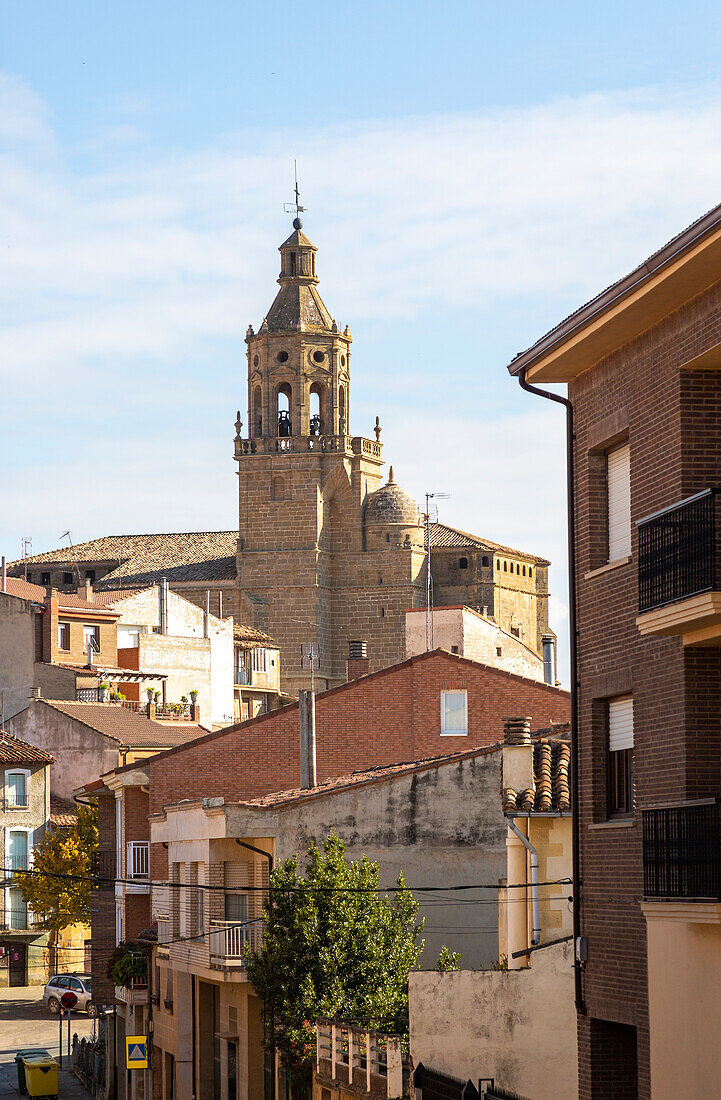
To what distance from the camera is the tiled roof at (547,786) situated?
912 inches

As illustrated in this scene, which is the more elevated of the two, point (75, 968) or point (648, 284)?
point (648, 284)

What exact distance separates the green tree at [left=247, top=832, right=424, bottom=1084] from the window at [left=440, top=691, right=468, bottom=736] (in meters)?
10.9

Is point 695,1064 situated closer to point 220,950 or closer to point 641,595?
point 641,595

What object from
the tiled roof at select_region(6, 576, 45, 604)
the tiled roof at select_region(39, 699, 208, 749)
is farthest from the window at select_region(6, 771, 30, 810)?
the tiled roof at select_region(6, 576, 45, 604)

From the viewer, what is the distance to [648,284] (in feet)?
50.0

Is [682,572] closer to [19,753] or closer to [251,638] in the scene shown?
[19,753]

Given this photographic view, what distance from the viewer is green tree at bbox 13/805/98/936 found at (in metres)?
61.2

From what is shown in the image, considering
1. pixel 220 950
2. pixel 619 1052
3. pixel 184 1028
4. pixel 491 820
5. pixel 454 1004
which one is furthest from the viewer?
pixel 184 1028

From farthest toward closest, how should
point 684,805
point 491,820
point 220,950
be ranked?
point 220,950, point 491,820, point 684,805

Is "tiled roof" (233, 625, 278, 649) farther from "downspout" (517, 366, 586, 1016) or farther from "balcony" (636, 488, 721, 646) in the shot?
"balcony" (636, 488, 721, 646)

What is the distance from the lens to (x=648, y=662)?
638 inches

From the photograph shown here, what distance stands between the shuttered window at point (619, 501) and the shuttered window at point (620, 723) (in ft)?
4.30

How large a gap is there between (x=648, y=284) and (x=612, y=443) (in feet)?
8.22


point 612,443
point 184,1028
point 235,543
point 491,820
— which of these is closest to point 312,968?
point 491,820
